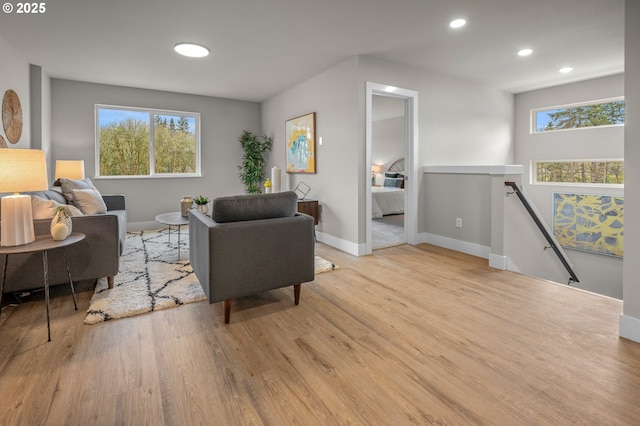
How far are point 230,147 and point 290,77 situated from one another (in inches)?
88.9

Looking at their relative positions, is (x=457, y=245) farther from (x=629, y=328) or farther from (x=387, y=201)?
(x=387, y=201)

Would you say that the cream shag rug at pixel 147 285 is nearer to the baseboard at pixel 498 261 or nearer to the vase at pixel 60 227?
the vase at pixel 60 227

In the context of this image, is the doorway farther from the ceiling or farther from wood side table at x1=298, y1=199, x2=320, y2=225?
the ceiling

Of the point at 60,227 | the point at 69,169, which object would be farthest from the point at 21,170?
the point at 69,169

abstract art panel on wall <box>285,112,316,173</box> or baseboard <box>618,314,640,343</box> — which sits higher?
abstract art panel on wall <box>285,112,316,173</box>

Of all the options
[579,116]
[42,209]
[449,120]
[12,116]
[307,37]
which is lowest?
[42,209]

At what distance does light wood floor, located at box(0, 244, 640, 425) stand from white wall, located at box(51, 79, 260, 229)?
3.18 metres

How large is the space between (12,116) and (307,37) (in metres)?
3.37

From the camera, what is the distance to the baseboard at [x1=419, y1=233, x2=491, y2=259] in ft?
13.4

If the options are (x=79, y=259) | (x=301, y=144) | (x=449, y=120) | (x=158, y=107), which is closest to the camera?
(x=79, y=259)

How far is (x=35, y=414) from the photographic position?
1439mm

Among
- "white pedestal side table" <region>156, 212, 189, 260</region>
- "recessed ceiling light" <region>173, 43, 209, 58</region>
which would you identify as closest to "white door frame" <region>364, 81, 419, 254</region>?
"recessed ceiling light" <region>173, 43, 209, 58</region>

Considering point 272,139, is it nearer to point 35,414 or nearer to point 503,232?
point 503,232

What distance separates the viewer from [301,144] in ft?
17.1
